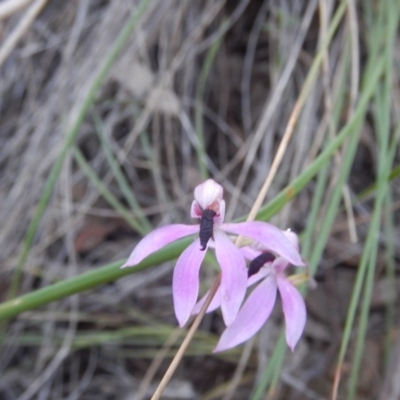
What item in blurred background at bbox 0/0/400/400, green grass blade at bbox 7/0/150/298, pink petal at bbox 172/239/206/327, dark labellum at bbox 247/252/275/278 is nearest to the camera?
pink petal at bbox 172/239/206/327

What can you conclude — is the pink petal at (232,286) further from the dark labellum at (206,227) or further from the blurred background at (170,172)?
the blurred background at (170,172)

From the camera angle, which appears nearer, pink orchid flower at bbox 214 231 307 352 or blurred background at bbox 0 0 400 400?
pink orchid flower at bbox 214 231 307 352

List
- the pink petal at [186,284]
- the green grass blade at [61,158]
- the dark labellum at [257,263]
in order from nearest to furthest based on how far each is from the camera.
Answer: the pink petal at [186,284] → the dark labellum at [257,263] → the green grass blade at [61,158]

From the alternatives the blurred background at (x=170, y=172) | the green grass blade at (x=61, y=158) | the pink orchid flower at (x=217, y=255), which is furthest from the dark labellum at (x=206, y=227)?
the blurred background at (x=170, y=172)

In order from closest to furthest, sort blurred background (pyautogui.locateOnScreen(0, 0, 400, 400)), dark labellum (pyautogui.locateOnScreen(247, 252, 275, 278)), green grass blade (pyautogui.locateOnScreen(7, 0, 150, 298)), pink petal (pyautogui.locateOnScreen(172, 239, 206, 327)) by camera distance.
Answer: pink petal (pyautogui.locateOnScreen(172, 239, 206, 327))
dark labellum (pyautogui.locateOnScreen(247, 252, 275, 278))
green grass blade (pyautogui.locateOnScreen(7, 0, 150, 298))
blurred background (pyautogui.locateOnScreen(0, 0, 400, 400))

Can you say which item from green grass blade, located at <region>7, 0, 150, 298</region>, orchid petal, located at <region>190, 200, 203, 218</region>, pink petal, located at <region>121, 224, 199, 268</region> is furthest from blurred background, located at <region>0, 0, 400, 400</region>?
pink petal, located at <region>121, 224, 199, 268</region>

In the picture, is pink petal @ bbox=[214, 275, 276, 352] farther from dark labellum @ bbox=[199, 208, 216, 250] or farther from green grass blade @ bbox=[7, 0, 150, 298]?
green grass blade @ bbox=[7, 0, 150, 298]

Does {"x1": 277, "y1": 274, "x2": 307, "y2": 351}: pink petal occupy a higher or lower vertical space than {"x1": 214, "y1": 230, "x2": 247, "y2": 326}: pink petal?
lower

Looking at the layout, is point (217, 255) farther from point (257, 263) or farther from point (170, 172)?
point (170, 172)

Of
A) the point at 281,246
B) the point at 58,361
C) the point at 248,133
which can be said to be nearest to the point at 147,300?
the point at 58,361

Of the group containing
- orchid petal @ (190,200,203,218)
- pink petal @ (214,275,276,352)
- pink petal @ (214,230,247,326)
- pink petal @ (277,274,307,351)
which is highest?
pink petal @ (214,230,247,326)
